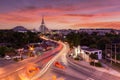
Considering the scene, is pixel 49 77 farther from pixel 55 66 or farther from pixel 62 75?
pixel 55 66

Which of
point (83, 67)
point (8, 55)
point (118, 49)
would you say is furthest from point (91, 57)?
point (8, 55)

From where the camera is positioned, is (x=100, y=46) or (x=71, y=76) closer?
(x=71, y=76)

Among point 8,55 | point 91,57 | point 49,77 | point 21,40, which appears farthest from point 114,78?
point 21,40

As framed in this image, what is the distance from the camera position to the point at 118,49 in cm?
7762

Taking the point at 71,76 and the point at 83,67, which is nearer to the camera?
the point at 71,76

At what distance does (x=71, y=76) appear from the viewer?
42469 mm

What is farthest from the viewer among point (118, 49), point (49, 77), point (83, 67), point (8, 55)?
point (118, 49)

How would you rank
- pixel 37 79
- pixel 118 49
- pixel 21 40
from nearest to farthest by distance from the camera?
pixel 37 79 → pixel 118 49 → pixel 21 40

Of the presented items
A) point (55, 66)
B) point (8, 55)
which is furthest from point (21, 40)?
point (55, 66)

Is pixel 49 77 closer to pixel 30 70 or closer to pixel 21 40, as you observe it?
pixel 30 70

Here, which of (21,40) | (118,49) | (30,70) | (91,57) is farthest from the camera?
(21,40)

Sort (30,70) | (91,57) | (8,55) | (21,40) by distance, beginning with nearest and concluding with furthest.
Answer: (30,70), (91,57), (8,55), (21,40)

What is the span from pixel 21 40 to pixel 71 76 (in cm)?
7022

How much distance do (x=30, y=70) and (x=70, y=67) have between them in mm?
10156
